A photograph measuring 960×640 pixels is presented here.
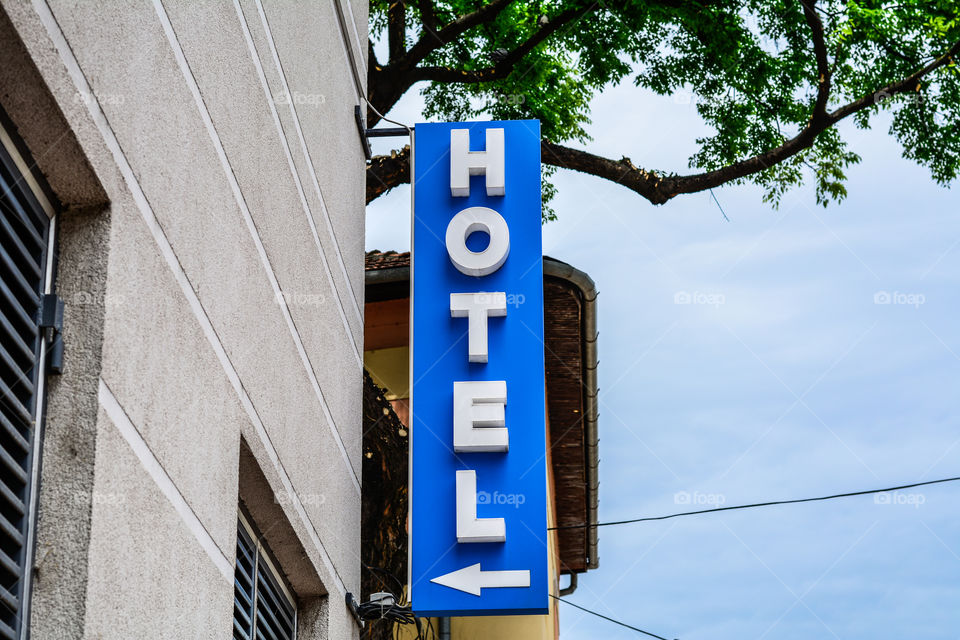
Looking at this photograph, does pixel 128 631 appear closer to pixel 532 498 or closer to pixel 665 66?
pixel 532 498

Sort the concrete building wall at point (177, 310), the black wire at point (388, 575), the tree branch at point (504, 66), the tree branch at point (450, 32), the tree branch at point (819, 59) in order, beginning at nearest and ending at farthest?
1. the concrete building wall at point (177, 310)
2. the black wire at point (388, 575)
3. the tree branch at point (819, 59)
4. the tree branch at point (450, 32)
5. the tree branch at point (504, 66)

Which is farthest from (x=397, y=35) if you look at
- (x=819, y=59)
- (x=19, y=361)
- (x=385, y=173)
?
(x=19, y=361)

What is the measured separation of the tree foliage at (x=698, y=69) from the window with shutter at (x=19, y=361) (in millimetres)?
9095

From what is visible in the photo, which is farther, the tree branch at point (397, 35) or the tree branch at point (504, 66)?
the tree branch at point (397, 35)

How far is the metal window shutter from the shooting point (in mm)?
2252

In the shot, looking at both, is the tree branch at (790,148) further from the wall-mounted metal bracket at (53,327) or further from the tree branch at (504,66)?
the wall-mounted metal bracket at (53,327)

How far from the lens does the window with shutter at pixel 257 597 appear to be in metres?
4.16

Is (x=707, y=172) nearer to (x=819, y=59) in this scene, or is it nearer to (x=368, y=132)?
(x=819, y=59)

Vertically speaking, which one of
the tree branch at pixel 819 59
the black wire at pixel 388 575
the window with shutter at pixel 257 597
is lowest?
the window with shutter at pixel 257 597

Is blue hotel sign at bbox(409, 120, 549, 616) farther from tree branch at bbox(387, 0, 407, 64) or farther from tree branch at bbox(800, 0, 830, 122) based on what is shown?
tree branch at bbox(800, 0, 830, 122)

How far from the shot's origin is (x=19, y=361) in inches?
94.2

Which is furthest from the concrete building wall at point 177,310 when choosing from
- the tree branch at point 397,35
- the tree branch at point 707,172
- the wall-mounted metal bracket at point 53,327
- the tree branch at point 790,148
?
the tree branch at point 790,148

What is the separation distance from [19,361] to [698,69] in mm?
11333

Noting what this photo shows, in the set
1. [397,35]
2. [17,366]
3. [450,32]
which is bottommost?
[17,366]
